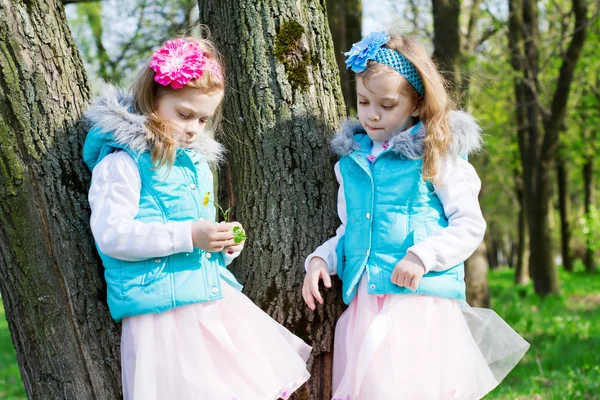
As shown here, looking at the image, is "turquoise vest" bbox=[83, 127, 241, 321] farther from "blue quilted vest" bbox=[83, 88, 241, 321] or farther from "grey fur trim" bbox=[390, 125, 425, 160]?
"grey fur trim" bbox=[390, 125, 425, 160]

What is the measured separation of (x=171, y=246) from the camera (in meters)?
2.59

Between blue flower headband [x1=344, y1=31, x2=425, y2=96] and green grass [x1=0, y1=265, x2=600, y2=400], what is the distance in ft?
9.58

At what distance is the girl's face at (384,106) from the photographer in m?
2.92

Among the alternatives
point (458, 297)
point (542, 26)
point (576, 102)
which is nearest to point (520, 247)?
point (576, 102)

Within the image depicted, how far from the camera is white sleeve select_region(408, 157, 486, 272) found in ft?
9.10

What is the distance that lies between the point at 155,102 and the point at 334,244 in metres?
1.04

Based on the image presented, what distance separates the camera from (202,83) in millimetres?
2789

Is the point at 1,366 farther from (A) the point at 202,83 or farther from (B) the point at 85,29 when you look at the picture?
(B) the point at 85,29

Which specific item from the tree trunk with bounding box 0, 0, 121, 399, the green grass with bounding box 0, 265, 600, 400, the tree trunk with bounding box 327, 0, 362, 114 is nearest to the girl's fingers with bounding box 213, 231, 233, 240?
the tree trunk with bounding box 0, 0, 121, 399

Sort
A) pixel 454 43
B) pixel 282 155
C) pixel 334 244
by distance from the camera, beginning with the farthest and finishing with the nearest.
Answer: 1. pixel 454 43
2. pixel 282 155
3. pixel 334 244

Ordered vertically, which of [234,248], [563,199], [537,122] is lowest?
[563,199]

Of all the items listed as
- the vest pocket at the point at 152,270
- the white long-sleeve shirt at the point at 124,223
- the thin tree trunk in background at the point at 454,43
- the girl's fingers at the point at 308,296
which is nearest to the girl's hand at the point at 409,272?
the girl's fingers at the point at 308,296

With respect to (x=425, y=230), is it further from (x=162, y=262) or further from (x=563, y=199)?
(x=563, y=199)

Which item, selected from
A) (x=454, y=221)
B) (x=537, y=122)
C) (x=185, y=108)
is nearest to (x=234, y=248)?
(x=185, y=108)
